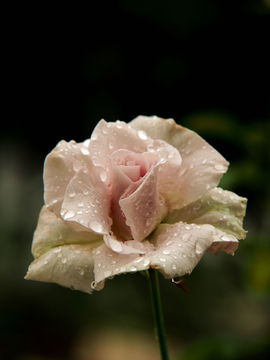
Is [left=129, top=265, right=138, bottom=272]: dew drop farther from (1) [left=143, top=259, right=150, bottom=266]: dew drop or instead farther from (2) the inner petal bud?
(2) the inner petal bud

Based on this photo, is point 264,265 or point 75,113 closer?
point 264,265

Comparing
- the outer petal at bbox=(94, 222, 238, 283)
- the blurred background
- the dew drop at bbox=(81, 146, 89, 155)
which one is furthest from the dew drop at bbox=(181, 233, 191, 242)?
the blurred background

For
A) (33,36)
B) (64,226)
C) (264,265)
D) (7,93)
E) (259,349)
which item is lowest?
(259,349)

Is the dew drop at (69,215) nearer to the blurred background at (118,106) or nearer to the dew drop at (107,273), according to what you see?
the dew drop at (107,273)

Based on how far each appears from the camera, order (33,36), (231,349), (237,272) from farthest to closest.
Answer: (33,36)
(237,272)
(231,349)

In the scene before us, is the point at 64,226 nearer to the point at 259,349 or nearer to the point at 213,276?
the point at 259,349

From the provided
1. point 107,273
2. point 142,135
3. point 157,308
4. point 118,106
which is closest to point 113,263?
point 107,273

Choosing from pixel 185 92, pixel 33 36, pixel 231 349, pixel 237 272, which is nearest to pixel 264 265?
pixel 231 349
